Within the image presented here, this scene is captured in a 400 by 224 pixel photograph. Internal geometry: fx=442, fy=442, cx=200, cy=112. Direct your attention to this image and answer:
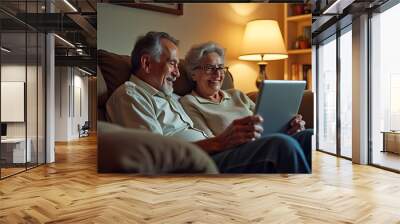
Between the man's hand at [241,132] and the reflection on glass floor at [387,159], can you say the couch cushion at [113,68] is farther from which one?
the reflection on glass floor at [387,159]

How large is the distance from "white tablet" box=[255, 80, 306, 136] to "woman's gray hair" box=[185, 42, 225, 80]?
54 centimetres

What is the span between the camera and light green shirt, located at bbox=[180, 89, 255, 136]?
3863 millimetres

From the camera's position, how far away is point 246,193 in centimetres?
490

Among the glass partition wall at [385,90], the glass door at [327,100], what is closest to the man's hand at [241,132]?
the glass partition wall at [385,90]

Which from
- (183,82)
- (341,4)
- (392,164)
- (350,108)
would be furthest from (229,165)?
(350,108)

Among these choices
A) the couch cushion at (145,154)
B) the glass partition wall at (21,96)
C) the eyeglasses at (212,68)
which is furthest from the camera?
the glass partition wall at (21,96)

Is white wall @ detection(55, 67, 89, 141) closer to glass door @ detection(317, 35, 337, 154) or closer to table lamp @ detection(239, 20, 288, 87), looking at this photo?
glass door @ detection(317, 35, 337, 154)

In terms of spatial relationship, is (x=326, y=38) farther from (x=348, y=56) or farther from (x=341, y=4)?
(x=341, y=4)

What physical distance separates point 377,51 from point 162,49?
4932 millimetres

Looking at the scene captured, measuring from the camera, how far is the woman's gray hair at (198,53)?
3943 millimetres

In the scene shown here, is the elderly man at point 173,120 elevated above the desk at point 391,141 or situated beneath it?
elevated above

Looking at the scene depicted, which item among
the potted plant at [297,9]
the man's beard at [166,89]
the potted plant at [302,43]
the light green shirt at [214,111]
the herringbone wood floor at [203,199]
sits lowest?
the herringbone wood floor at [203,199]

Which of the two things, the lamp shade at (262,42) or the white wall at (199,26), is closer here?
the white wall at (199,26)

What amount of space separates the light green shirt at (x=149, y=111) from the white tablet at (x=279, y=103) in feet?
1.83
